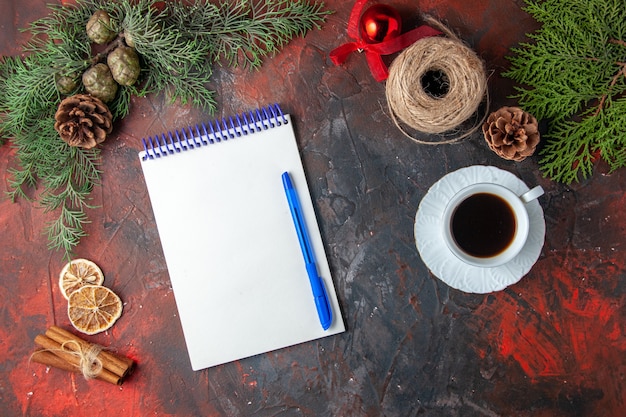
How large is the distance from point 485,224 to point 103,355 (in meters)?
0.89

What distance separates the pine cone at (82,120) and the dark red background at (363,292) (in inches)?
2.7

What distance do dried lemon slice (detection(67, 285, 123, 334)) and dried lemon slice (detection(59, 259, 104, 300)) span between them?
0.02 m

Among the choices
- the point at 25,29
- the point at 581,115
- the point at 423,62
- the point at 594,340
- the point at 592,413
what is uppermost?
the point at 25,29

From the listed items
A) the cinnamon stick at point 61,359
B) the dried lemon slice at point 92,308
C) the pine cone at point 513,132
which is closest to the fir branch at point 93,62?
the dried lemon slice at point 92,308

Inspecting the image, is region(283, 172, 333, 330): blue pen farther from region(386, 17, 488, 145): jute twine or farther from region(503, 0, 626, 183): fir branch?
region(503, 0, 626, 183): fir branch

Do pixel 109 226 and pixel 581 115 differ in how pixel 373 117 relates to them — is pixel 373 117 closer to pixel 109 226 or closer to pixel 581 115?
pixel 581 115

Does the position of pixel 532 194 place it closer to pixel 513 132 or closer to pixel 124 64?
pixel 513 132

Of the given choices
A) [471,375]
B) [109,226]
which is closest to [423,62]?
[471,375]

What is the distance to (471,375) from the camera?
118 cm

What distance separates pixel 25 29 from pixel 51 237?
1.60 feet

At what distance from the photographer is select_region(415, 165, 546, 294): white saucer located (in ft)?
3.65

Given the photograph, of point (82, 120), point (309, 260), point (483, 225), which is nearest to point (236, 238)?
point (309, 260)

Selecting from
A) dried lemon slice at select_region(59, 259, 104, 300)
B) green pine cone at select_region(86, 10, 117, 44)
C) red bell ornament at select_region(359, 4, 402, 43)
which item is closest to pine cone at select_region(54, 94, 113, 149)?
green pine cone at select_region(86, 10, 117, 44)

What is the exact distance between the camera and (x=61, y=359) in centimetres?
121
